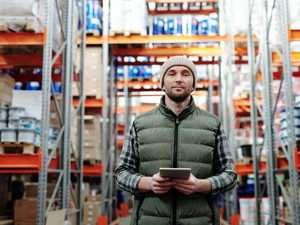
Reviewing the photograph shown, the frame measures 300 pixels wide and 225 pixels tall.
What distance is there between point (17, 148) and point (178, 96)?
2.40 metres

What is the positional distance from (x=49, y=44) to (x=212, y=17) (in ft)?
18.4

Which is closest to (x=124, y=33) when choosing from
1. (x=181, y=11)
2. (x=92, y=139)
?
(x=92, y=139)

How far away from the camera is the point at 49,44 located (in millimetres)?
4504

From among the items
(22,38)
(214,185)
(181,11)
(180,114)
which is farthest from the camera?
(181,11)

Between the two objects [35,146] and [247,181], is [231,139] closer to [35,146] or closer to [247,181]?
[247,181]

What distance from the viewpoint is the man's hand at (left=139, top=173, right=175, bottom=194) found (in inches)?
107

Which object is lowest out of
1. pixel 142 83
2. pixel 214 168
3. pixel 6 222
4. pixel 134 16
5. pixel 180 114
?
pixel 6 222

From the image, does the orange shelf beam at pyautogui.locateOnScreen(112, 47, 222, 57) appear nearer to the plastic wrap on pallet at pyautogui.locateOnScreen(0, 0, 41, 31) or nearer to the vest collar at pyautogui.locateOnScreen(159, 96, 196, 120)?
the plastic wrap on pallet at pyautogui.locateOnScreen(0, 0, 41, 31)

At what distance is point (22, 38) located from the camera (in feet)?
15.6

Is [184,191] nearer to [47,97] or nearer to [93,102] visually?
[47,97]

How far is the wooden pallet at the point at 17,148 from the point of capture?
458 centimetres

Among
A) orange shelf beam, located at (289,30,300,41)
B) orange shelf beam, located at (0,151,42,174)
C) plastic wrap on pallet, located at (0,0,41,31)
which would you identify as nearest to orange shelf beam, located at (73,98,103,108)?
plastic wrap on pallet, located at (0,0,41,31)

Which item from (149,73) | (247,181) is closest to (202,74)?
(149,73)

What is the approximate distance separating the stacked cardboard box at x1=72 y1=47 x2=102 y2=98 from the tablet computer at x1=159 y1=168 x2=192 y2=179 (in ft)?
17.0
